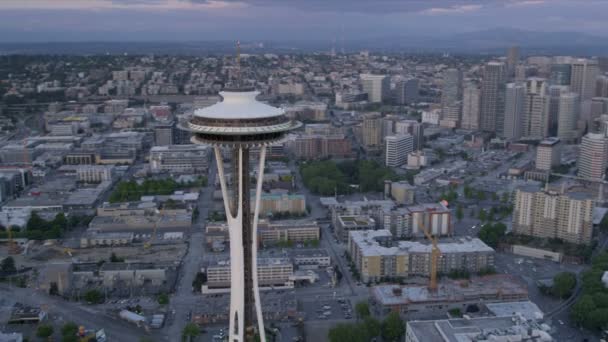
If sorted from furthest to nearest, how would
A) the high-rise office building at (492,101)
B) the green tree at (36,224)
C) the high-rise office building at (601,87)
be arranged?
1. the high-rise office building at (601,87)
2. the high-rise office building at (492,101)
3. the green tree at (36,224)

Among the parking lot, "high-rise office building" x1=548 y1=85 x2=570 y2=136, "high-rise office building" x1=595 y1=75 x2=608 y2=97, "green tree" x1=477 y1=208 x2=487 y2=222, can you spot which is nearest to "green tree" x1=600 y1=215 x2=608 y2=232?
"green tree" x1=477 y1=208 x2=487 y2=222

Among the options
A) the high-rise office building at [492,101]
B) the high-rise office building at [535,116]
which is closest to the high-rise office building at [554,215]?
the high-rise office building at [535,116]

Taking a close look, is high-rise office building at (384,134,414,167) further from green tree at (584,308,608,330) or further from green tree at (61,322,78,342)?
green tree at (61,322,78,342)

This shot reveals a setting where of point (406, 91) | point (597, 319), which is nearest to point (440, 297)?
point (597, 319)

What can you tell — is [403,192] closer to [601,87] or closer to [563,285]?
[563,285]

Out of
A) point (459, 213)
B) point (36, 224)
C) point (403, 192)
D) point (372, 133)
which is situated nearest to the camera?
point (36, 224)

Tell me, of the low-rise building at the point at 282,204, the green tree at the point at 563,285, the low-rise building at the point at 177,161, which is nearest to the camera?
the green tree at the point at 563,285

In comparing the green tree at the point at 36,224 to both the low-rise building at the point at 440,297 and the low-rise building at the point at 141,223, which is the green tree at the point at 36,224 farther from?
the low-rise building at the point at 440,297
